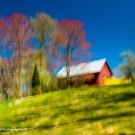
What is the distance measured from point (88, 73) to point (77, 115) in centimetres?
3089

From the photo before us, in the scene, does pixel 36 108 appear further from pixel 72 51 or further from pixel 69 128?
pixel 72 51

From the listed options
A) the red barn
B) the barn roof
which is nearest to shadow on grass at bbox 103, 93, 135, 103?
the red barn

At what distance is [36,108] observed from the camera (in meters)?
13.7

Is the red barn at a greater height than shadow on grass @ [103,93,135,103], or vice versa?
the red barn

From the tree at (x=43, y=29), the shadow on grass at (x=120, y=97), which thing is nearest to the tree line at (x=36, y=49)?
the tree at (x=43, y=29)

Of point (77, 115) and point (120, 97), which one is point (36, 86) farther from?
point (77, 115)

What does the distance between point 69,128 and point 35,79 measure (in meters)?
18.8

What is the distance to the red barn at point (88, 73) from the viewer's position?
39.1m

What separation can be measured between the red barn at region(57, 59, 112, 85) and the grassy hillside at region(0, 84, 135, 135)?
21088 mm

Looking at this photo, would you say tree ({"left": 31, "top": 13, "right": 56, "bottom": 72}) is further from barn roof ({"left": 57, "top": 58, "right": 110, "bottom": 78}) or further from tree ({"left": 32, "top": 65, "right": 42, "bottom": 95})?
tree ({"left": 32, "top": 65, "right": 42, "bottom": 95})

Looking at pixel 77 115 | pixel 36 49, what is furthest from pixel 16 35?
pixel 77 115

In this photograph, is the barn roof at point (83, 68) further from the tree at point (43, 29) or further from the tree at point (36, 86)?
the tree at point (36, 86)

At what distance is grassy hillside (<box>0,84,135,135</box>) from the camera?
8414 mm

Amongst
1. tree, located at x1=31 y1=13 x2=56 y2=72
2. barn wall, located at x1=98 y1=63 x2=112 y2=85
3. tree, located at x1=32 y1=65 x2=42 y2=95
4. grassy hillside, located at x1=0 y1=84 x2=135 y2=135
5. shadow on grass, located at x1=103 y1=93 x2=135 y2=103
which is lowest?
grassy hillside, located at x1=0 y1=84 x2=135 y2=135
